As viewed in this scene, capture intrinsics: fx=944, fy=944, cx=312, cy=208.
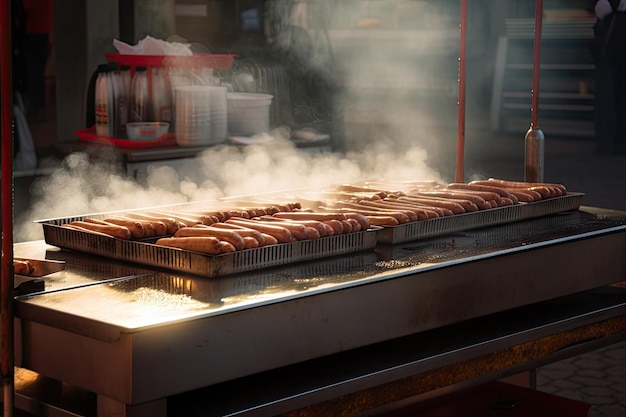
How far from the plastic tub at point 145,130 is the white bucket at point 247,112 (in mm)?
377

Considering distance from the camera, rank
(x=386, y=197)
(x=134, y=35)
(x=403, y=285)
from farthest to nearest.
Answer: (x=134, y=35)
(x=386, y=197)
(x=403, y=285)

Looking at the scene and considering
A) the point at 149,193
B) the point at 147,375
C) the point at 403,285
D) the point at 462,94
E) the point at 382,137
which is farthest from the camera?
the point at 382,137

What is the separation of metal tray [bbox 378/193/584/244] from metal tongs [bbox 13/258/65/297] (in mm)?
795

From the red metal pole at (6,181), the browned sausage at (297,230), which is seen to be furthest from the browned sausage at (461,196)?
the red metal pole at (6,181)

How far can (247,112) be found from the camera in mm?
4504

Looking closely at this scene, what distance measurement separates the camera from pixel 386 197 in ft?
9.12

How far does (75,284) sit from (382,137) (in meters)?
11.0

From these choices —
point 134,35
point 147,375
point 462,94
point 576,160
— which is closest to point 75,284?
point 147,375

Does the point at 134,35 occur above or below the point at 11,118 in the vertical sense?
above

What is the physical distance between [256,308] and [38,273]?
548 mm

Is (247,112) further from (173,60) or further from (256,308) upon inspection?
(256,308)

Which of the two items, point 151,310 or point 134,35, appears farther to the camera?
point 134,35

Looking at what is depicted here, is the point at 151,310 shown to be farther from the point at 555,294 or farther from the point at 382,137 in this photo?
the point at 382,137

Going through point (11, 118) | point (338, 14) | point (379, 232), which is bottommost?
point (379, 232)
